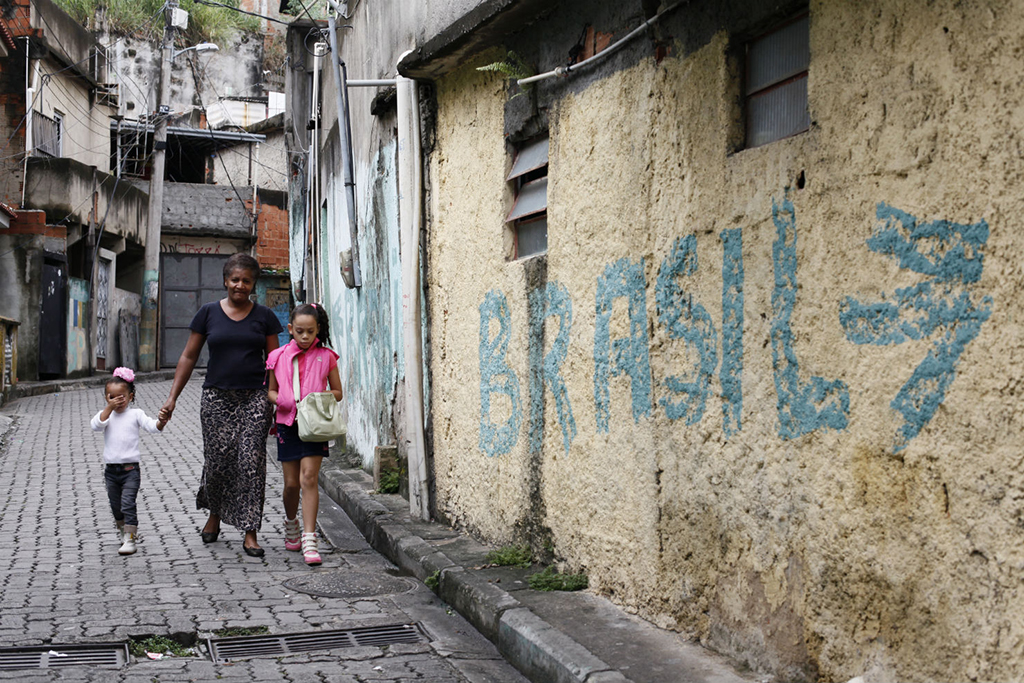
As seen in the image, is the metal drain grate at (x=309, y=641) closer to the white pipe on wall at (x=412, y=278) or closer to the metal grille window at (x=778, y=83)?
the white pipe on wall at (x=412, y=278)

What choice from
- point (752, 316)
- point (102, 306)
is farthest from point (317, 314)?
point (102, 306)

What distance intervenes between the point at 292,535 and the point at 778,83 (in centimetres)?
458

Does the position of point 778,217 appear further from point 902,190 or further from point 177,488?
point 177,488

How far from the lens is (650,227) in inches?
179

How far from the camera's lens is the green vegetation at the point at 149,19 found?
33.6m

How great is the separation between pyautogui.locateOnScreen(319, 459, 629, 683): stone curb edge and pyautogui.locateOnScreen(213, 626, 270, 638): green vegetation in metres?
0.99

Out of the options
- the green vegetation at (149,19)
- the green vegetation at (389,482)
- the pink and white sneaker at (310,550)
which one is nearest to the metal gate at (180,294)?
the green vegetation at (149,19)

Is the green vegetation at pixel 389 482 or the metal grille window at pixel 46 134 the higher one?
the metal grille window at pixel 46 134

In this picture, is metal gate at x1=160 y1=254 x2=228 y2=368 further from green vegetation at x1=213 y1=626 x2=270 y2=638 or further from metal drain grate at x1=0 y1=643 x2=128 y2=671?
metal drain grate at x1=0 y1=643 x2=128 y2=671

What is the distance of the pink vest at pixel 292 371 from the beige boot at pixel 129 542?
1.12 meters

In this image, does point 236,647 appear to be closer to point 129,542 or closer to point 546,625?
point 546,625

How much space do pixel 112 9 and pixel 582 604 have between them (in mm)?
34027

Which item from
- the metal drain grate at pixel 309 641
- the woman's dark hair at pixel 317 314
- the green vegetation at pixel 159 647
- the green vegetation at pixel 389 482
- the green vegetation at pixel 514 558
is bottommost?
the metal drain grate at pixel 309 641

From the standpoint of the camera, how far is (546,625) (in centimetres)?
457
